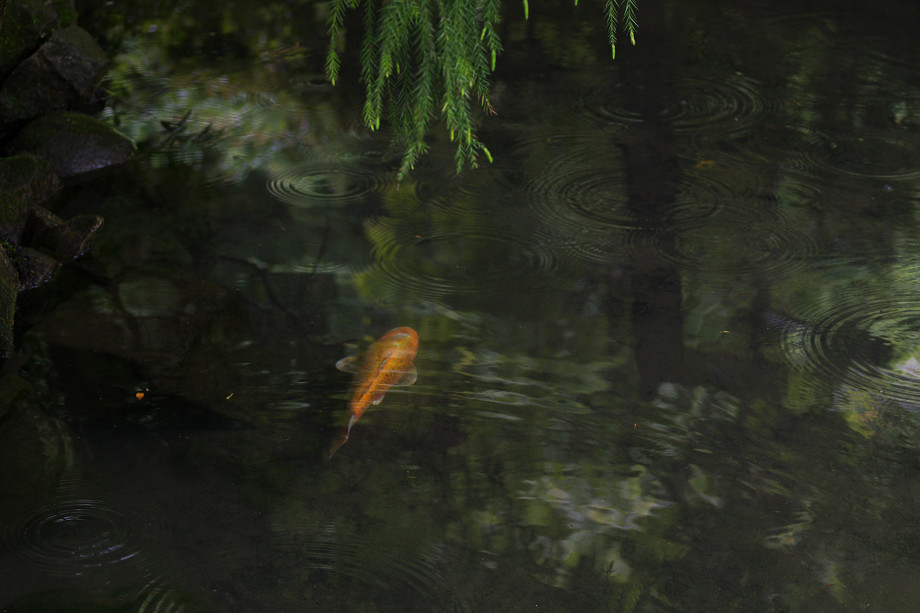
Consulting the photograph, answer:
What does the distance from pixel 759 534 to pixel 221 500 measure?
1.69m

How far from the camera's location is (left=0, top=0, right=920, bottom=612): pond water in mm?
2531

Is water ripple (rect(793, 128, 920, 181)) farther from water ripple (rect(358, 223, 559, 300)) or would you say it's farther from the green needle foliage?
the green needle foliage

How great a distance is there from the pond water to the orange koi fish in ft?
0.16

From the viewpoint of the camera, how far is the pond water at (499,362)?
253 cm

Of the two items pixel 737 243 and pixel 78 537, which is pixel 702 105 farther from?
pixel 78 537

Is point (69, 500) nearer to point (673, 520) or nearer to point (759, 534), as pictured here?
point (673, 520)

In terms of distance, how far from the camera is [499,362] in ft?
11.0

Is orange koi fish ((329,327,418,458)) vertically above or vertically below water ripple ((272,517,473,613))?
above

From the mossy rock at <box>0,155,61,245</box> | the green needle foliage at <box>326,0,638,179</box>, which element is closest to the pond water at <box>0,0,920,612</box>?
the mossy rock at <box>0,155,61,245</box>

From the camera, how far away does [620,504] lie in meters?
2.74

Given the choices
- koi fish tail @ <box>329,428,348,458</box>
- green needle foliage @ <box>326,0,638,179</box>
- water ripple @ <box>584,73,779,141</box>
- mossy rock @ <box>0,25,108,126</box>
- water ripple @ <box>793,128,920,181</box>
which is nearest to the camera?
green needle foliage @ <box>326,0,638,179</box>

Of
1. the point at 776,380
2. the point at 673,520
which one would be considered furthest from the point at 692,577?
the point at 776,380

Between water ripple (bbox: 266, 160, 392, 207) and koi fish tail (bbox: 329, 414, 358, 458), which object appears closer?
koi fish tail (bbox: 329, 414, 358, 458)

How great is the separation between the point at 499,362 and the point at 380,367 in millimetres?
465
